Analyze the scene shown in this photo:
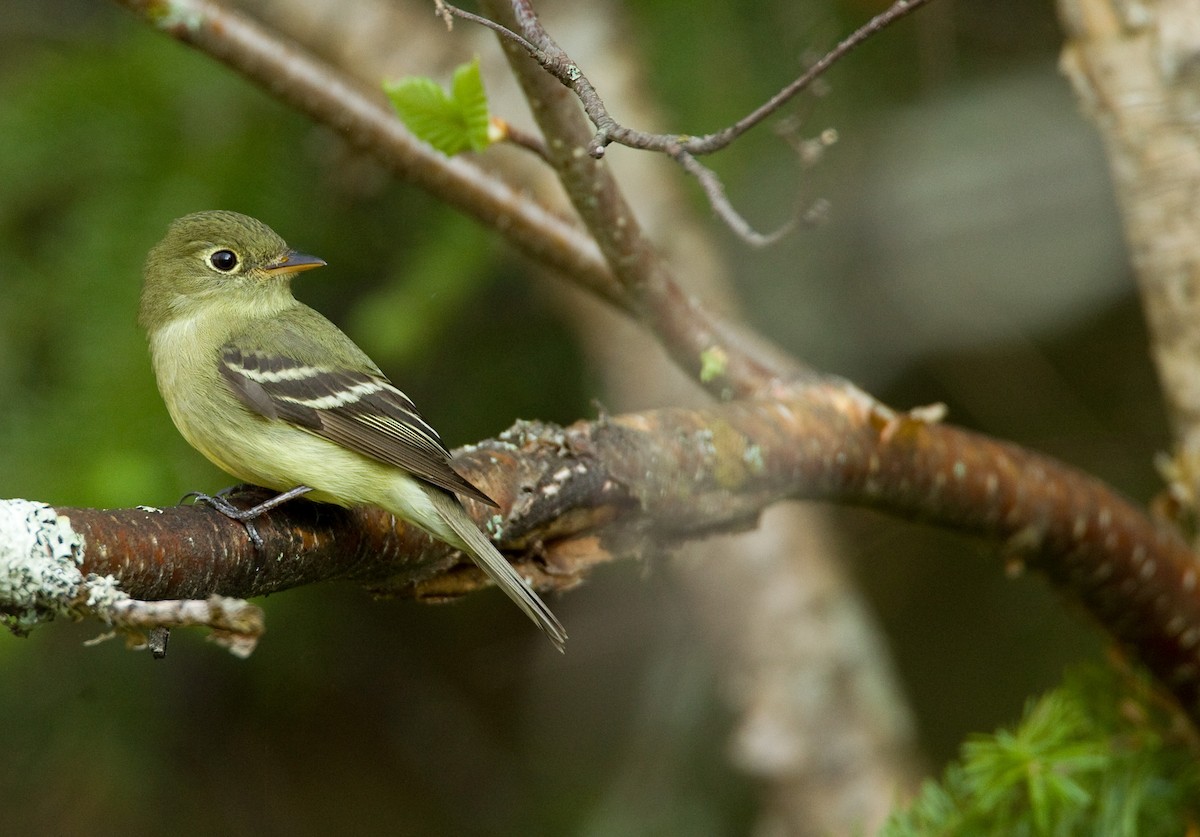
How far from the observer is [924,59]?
167 inches

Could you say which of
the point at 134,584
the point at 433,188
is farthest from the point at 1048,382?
the point at 134,584

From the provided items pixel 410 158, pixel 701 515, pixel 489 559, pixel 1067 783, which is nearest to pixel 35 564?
pixel 489 559

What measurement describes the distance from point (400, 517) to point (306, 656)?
6.14ft

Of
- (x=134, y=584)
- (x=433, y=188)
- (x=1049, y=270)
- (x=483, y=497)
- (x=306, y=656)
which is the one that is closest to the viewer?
(x=134, y=584)

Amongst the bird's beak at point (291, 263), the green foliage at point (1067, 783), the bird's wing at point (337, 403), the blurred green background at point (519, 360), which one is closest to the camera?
the green foliage at point (1067, 783)

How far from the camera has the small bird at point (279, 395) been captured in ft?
8.14

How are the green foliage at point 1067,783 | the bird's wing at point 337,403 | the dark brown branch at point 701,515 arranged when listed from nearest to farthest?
the dark brown branch at point 701,515 → the green foliage at point 1067,783 → the bird's wing at point 337,403

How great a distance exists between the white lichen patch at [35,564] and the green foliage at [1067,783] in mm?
1826

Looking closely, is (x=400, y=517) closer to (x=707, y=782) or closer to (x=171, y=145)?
(x=171, y=145)

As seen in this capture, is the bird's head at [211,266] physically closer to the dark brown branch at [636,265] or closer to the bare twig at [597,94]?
the dark brown branch at [636,265]

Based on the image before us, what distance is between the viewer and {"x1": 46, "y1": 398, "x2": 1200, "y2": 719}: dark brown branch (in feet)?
6.60

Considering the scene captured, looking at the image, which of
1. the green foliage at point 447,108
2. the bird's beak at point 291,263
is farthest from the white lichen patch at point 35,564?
the bird's beak at point 291,263

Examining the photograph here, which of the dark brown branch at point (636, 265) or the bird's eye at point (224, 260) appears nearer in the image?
the dark brown branch at point (636, 265)

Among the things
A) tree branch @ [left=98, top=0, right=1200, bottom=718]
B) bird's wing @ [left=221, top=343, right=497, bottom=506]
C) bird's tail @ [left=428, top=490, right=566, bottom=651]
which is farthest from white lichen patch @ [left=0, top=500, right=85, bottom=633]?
bird's wing @ [left=221, top=343, right=497, bottom=506]
